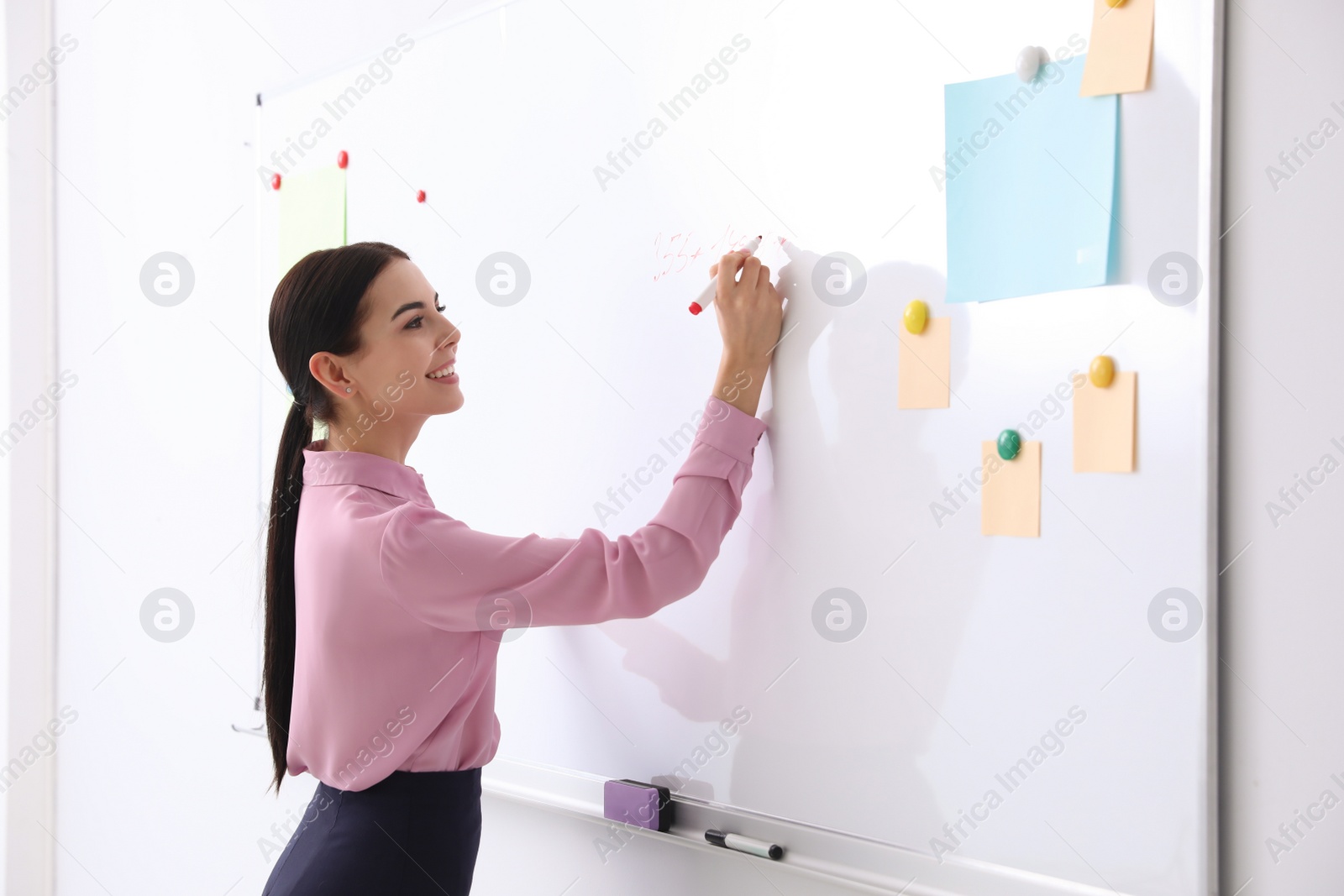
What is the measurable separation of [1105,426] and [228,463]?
1.59 meters

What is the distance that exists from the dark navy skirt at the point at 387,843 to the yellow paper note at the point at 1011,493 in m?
0.69

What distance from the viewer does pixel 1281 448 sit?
85 cm

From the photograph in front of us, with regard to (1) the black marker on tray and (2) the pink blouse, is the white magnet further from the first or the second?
(1) the black marker on tray

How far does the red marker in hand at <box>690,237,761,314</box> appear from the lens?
1117 millimetres

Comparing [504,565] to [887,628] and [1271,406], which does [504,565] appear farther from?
[1271,406]

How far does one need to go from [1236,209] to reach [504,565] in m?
0.78

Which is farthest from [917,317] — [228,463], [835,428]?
[228,463]

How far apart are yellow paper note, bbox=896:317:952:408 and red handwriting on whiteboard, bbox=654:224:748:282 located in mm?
244

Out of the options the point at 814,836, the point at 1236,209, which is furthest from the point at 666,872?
the point at 1236,209

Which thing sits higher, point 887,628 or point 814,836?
point 887,628

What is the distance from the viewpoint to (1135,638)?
2.96 ft

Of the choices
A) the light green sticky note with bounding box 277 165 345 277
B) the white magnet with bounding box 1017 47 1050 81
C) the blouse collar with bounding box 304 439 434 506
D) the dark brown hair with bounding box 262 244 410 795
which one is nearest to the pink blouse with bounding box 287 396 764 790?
the blouse collar with bounding box 304 439 434 506

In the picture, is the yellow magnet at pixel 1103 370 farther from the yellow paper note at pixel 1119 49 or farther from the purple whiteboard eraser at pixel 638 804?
the purple whiteboard eraser at pixel 638 804

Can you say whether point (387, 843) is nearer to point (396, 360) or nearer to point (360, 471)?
point (360, 471)
